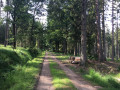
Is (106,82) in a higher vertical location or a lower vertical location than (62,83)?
lower

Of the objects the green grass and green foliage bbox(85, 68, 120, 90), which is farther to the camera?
Answer: green foliage bbox(85, 68, 120, 90)

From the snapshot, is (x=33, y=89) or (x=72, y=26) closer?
(x=33, y=89)

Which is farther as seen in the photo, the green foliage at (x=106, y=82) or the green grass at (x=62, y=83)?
the green foliage at (x=106, y=82)

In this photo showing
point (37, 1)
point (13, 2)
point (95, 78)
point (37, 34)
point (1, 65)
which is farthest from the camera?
point (37, 1)

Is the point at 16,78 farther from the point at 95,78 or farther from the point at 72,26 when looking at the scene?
the point at 72,26

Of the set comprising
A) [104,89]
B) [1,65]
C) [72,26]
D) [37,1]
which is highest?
[37,1]

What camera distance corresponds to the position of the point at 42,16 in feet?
83.5

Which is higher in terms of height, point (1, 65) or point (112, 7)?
point (112, 7)

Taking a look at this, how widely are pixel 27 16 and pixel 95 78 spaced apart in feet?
52.6

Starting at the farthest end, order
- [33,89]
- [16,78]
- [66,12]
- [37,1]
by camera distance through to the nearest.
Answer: [66,12], [37,1], [16,78], [33,89]

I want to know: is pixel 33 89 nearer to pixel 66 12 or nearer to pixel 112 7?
pixel 66 12

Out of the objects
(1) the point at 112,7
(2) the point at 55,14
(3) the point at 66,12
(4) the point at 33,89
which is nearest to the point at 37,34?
(2) the point at 55,14

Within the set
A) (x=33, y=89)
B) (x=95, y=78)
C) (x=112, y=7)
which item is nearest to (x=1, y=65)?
(x=33, y=89)

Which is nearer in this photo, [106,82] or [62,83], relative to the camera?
[62,83]
